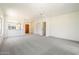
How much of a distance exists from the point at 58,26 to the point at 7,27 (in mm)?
4641

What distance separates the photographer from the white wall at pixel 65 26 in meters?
6.76

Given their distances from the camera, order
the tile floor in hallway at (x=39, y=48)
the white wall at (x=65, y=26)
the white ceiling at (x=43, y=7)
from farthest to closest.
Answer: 1. the white wall at (x=65, y=26)
2. the tile floor in hallway at (x=39, y=48)
3. the white ceiling at (x=43, y=7)

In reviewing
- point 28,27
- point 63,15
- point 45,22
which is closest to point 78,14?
point 63,15

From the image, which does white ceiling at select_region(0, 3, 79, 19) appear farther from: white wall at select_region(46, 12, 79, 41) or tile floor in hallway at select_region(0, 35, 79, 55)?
tile floor in hallway at select_region(0, 35, 79, 55)

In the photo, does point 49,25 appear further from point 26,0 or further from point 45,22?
point 26,0

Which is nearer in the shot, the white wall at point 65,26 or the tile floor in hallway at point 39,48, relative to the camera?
the tile floor in hallway at point 39,48

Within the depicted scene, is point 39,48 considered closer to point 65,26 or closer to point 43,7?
point 43,7

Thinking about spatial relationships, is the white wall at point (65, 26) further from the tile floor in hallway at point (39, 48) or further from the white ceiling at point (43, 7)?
the tile floor in hallway at point (39, 48)

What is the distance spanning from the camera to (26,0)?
104 inches

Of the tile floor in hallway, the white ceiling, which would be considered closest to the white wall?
the white ceiling

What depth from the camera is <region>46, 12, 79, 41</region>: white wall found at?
6764mm

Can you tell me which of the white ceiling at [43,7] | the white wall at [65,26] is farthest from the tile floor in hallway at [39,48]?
the white ceiling at [43,7]

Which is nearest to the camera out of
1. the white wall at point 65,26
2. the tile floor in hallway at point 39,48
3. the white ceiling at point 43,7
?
the white ceiling at point 43,7

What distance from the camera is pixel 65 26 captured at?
300 inches
